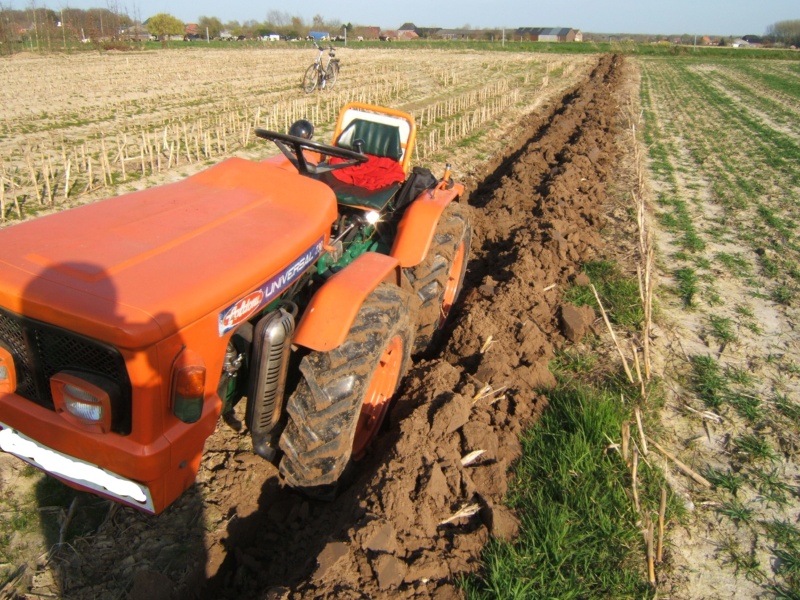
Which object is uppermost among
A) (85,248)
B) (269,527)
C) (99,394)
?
(85,248)

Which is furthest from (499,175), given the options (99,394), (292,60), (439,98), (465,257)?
(292,60)

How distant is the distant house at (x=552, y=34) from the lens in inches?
3684

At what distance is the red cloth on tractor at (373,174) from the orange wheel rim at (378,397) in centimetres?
147

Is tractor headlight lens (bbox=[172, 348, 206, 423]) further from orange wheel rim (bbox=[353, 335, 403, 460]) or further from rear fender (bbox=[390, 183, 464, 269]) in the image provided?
rear fender (bbox=[390, 183, 464, 269])

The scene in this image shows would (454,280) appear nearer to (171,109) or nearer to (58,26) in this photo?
(171,109)

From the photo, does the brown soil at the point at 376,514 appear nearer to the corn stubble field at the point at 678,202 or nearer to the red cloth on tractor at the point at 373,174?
the corn stubble field at the point at 678,202

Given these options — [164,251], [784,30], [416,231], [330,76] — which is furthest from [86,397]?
[784,30]

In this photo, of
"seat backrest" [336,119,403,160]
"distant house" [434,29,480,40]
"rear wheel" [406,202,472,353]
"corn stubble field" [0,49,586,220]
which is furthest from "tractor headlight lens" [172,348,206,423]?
"distant house" [434,29,480,40]

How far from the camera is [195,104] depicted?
15.9 meters

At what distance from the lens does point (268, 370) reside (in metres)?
2.52

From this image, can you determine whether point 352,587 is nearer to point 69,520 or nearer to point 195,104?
point 69,520

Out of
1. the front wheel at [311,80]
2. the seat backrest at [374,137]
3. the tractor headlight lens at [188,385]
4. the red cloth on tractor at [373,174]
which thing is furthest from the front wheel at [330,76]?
the tractor headlight lens at [188,385]

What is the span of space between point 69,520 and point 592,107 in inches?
549

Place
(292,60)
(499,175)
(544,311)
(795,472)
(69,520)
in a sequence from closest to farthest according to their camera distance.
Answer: (69,520)
(795,472)
(544,311)
(499,175)
(292,60)
